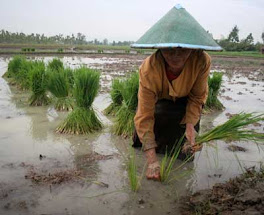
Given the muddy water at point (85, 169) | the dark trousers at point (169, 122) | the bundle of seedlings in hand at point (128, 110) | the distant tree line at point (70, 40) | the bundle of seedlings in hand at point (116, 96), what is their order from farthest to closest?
the distant tree line at point (70, 40), the bundle of seedlings in hand at point (116, 96), the bundle of seedlings in hand at point (128, 110), the dark trousers at point (169, 122), the muddy water at point (85, 169)

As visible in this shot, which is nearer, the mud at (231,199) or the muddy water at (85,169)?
the mud at (231,199)

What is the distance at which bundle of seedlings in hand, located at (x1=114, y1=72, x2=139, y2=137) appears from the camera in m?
3.90

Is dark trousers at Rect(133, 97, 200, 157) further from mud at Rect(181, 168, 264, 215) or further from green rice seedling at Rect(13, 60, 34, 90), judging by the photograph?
green rice seedling at Rect(13, 60, 34, 90)

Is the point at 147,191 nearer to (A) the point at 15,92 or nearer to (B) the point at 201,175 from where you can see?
(B) the point at 201,175

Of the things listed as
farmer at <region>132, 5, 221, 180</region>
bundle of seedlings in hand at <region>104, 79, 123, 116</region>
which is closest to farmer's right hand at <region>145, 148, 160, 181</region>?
farmer at <region>132, 5, 221, 180</region>

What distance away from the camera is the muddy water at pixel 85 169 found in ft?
7.58

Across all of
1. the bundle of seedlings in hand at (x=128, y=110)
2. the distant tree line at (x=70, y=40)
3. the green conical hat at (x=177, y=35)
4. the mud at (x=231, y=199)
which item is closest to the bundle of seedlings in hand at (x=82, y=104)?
the bundle of seedlings in hand at (x=128, y=110)

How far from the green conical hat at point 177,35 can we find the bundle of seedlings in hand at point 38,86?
3653 millimetres

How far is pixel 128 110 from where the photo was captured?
13.2 feet

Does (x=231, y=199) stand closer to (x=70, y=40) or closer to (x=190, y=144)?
(x=190, y=144)

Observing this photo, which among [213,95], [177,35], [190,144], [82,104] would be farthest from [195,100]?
[213,95]

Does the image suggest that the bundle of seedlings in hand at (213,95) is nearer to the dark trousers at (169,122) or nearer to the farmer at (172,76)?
the dark trousers at (169,122)

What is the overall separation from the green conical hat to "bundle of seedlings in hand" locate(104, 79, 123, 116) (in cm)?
216

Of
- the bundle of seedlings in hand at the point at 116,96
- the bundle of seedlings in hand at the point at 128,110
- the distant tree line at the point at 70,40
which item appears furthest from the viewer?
the distant tree line at the point at 70,40
